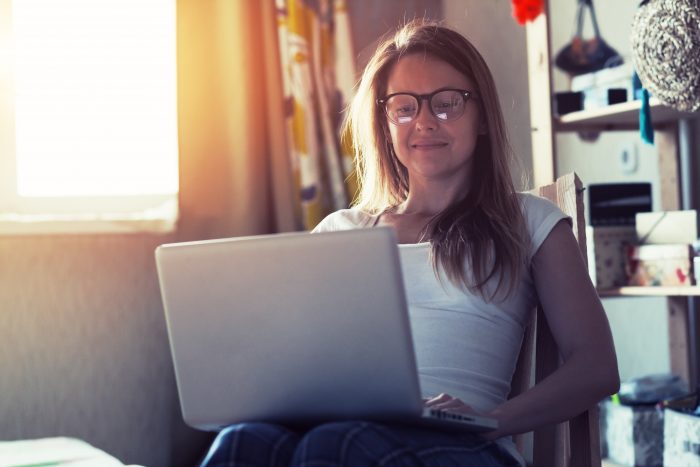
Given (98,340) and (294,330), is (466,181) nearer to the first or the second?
(294,330)

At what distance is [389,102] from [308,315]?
59 centimetres

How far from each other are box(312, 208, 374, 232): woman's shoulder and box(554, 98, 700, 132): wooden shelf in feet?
2.56

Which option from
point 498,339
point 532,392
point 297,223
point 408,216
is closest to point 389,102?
point 408,216

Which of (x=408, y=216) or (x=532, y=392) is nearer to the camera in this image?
(x=532, y=392)

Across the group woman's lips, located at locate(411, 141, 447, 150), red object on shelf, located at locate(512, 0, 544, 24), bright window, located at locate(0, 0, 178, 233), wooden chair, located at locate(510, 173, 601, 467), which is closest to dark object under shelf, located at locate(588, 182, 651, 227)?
red object on shelf, located at locate(512, 0, 544, 24)

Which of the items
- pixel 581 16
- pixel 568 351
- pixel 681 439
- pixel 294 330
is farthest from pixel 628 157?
pixel 294 330

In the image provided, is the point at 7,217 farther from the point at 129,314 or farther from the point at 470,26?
the point at 470,26

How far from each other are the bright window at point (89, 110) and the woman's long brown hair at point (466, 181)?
1166mm

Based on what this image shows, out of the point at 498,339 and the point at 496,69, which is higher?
the point at 496,69

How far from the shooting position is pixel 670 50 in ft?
5.85

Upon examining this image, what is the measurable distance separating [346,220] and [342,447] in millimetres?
657

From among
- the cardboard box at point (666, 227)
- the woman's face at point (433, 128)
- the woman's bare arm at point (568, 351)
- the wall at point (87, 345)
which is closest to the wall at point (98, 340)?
the wall at point (87, 345)

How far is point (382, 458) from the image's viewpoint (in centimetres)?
95

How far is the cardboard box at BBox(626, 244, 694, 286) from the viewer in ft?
6.49
